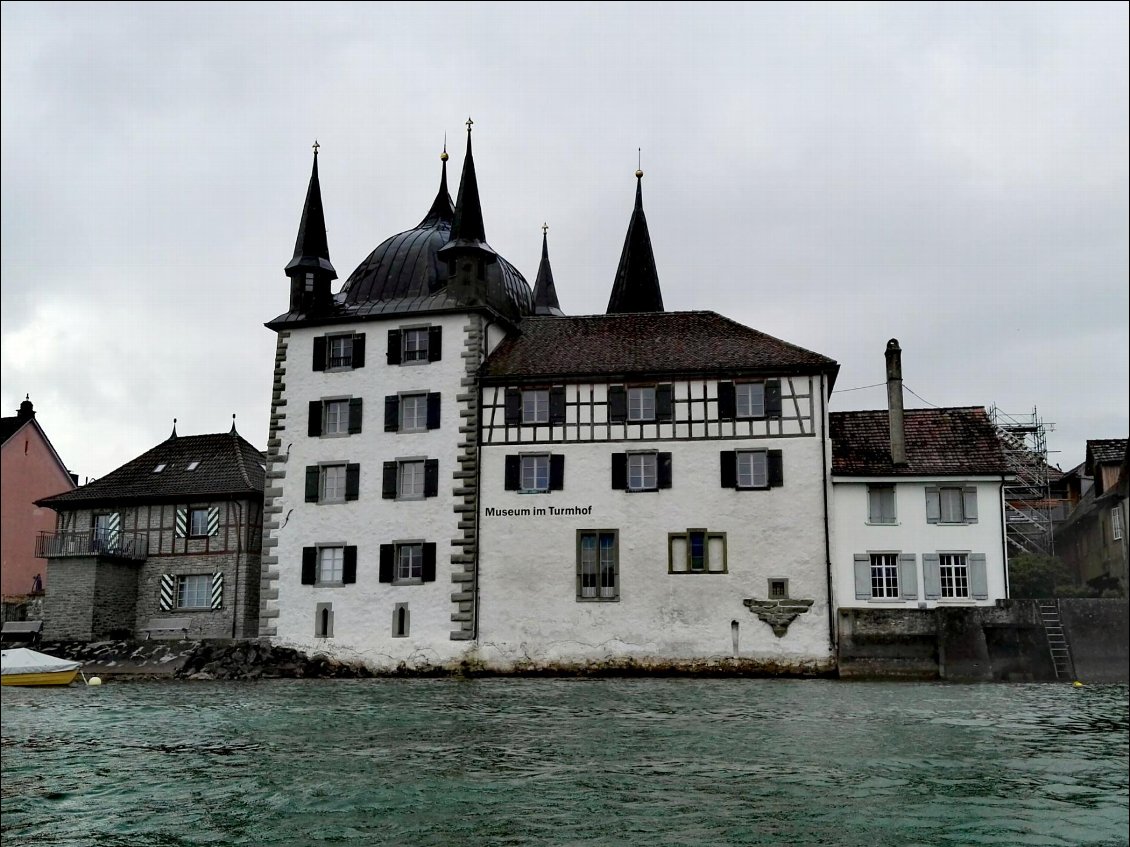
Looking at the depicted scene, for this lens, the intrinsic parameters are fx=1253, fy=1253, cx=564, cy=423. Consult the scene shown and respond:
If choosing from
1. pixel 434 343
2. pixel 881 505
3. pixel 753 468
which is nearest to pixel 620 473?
pixel 753 468

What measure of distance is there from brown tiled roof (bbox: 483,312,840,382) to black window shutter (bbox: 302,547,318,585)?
28.9 ft

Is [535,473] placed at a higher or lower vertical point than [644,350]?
lower

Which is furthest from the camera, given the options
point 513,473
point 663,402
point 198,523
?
point 198,523

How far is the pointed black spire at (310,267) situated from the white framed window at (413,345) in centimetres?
477

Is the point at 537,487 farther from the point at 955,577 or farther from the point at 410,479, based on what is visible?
the point at 955,577

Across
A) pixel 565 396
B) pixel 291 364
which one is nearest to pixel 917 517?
pixel 565 396

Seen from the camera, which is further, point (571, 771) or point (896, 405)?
point (896, 405)

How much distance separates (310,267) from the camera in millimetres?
48125

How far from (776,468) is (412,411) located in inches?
509

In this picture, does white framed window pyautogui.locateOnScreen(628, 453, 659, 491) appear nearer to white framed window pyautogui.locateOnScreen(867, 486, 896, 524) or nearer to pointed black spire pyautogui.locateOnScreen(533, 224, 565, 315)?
white framed window pyautogui.locateOnScreen(867, 486, 896, 524)

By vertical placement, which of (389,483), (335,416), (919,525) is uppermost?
(335,416)

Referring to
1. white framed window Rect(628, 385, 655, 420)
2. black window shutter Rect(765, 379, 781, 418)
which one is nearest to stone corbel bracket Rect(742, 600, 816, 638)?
black window shutter Rect(765, 379, 781, 418)

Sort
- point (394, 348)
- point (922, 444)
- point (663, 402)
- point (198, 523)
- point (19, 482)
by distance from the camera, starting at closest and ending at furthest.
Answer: point (19, 482)
point (922, 444)
point (663, 402)
point (394, 348)
point (198, 523)

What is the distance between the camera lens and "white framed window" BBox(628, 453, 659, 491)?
41.6m
